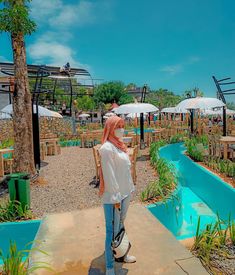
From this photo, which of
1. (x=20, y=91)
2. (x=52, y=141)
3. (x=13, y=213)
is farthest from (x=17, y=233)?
(x=52, y=141)

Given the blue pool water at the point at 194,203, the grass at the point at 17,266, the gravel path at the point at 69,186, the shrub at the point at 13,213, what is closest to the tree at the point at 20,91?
the gravel path at the point at 69,186

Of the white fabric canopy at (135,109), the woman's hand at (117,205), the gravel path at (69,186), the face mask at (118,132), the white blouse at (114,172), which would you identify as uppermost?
the white fabric canopy at (135,109)

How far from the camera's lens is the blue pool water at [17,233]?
13.9 feet

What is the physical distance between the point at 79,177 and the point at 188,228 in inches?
132

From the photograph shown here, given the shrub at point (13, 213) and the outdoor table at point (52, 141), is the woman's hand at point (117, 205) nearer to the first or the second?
the shrub at point (13, 213)

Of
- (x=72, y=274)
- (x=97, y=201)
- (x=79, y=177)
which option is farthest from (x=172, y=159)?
(x=72, y=274)

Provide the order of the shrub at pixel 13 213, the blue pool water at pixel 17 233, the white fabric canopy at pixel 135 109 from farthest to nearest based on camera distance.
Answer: the white fabric canopy at pixel 135 109
the shrub at pixel 13 213
the blue pool water at pixel 17 233

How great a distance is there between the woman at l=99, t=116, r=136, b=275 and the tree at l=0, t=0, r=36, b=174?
474cm

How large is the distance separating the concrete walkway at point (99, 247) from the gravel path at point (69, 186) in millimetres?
1143

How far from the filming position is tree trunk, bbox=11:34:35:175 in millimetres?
6641

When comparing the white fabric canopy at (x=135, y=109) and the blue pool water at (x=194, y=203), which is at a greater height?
the white fabric canopy at (x=135, y=109)

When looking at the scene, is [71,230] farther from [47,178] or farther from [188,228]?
[47,178]

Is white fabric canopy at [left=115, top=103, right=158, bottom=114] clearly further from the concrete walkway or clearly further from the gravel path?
the concrete walkway

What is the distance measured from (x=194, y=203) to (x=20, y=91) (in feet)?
18.8
